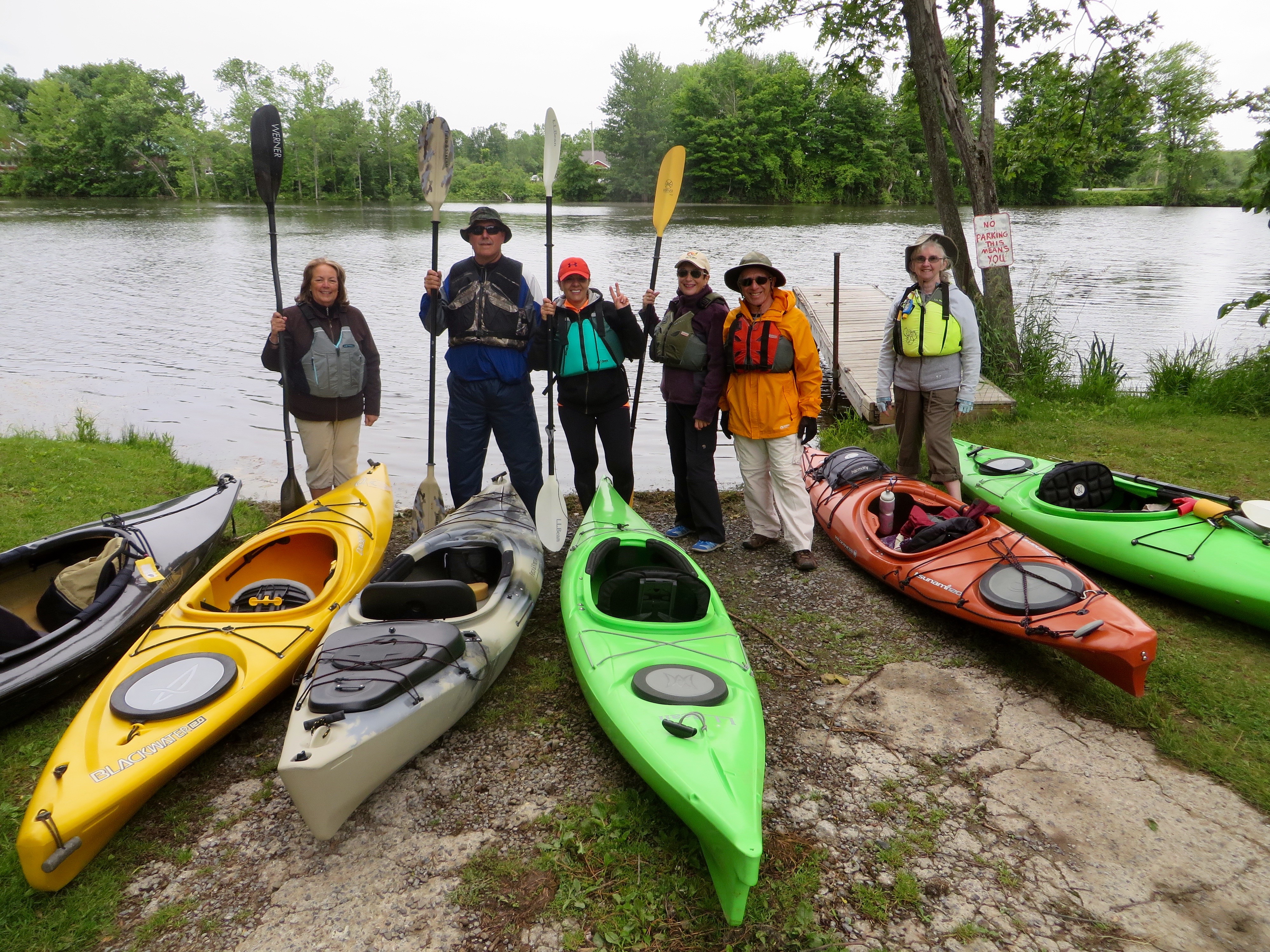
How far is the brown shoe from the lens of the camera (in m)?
4.40

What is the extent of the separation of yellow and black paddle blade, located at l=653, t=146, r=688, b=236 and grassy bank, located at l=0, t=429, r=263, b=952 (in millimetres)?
3487

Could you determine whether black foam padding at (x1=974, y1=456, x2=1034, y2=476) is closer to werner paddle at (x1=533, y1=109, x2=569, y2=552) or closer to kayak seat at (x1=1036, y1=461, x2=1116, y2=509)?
kayak seat at (x1=1036, y1=461, x2=1116, y2=509)

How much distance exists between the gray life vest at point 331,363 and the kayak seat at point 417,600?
1.67 m

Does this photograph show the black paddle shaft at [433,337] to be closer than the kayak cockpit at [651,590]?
No

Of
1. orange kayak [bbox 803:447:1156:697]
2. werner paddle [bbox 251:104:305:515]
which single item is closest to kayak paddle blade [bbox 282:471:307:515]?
werner paddle [bbox 251:104:305:515]

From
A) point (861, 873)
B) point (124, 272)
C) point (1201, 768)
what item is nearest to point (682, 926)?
point (861, 873)

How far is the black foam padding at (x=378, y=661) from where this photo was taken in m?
2.51

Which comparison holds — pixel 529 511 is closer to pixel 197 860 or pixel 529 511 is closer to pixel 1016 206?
pixel 197 860

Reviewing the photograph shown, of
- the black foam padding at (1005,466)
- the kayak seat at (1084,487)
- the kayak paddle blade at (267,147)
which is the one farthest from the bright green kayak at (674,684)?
the kayak paddle blade at (267,147)

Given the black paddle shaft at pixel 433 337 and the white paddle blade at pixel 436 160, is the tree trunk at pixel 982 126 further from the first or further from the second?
the black paddle shaft at pixel 433 337

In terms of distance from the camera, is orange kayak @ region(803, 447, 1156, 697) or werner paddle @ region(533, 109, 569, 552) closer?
orange kayak @ region(803, 447, 1156, 697)

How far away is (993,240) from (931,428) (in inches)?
125

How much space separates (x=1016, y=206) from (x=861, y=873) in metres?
39.1

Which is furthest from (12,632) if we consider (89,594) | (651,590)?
(651,590)
